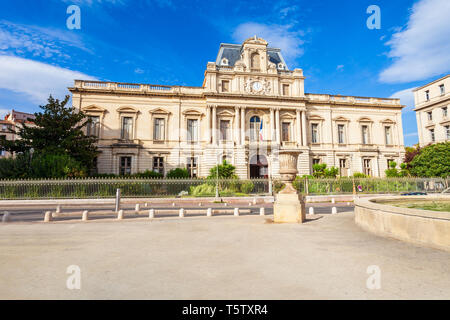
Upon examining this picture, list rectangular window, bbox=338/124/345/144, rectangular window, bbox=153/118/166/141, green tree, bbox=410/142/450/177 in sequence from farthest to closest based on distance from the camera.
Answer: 1. rectangular window, bbox=338/124/345/144
2. rectangular window, bbox=153/118/166/141
3. green tree, bbox=410/142/450/177

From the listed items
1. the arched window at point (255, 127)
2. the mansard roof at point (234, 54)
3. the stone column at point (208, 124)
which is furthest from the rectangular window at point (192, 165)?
the mansard roof at point (234, 54)

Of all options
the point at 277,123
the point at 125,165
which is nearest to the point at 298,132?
the point at 277,123

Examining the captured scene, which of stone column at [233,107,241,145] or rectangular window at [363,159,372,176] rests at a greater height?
stone column at [233,107,241,145]

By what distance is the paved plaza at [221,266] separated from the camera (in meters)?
2.95

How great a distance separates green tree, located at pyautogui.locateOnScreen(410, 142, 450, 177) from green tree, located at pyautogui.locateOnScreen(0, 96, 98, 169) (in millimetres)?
34763

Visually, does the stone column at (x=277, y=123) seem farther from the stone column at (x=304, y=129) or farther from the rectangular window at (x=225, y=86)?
the rectangular window at (x=225, y=86)

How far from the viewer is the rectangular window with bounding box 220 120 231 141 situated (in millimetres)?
30083

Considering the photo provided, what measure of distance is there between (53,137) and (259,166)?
21.7 m

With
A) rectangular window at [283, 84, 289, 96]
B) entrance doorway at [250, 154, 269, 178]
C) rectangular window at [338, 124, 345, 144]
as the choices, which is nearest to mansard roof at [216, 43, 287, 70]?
rectangular window at [283, 84, 289, 96]

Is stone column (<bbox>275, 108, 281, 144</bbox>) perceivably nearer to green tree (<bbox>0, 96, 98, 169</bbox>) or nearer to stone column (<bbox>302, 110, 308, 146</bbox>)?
stone column (<bbox>302, 110, 308, 146</bbox>)

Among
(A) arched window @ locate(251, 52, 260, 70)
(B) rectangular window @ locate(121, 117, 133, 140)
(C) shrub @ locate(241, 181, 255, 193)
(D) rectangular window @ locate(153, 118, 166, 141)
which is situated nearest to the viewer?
(C) shrub @ locate(241, 181, 255, 193)

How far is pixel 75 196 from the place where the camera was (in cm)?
1788

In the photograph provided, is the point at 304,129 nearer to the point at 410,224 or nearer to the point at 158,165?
the point at 158,165

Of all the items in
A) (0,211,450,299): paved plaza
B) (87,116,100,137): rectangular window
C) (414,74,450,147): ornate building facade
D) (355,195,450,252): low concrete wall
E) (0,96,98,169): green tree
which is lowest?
(0,211,450,299): paved plaza
